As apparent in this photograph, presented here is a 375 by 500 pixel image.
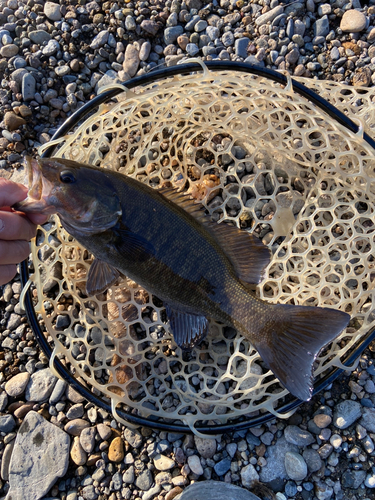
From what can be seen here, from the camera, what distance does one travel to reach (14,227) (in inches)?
121

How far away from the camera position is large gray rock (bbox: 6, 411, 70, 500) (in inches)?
150

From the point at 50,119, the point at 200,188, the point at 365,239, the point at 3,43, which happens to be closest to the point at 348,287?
the point at 365,239

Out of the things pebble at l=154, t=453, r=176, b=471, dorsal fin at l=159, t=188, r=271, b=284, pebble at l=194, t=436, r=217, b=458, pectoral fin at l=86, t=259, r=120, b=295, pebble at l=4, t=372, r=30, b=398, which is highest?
dorsal fin at l=159, t=188, r=271, b=284

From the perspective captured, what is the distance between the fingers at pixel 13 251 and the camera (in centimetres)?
318

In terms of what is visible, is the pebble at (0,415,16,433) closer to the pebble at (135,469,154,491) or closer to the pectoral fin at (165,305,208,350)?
the pebble at (135,469,154,491)

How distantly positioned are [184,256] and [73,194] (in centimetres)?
97

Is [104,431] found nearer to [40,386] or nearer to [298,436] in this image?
[40,386]

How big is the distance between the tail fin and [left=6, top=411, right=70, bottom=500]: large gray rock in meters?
2.23

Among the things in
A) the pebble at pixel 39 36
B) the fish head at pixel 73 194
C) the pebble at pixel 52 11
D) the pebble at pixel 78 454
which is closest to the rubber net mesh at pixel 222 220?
the pebble at pixel 78 454

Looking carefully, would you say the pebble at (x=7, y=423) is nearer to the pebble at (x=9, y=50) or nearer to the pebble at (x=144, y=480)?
the pebble at (x=144, y=480)

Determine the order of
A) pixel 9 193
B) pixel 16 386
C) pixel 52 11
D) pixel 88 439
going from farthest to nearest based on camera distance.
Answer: pixel 52 11
pixel 16 386
pixel 88 439
pixel 9 193

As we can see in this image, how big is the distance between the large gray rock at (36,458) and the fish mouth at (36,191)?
217cm

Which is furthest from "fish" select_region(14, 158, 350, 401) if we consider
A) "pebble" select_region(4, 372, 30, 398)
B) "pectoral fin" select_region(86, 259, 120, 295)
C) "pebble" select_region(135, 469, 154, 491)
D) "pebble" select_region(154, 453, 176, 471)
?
"pebble" select_region(4, 372, 30, 398)

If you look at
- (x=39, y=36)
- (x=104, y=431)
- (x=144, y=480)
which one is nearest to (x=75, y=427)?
(x=104, y=431)
